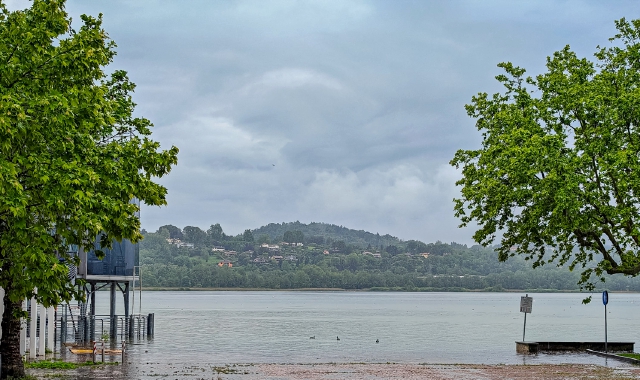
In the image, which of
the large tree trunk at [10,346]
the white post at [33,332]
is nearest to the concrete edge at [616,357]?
the large tree trunk at [10,346]

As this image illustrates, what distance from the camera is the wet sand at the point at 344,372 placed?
2411 centimetres

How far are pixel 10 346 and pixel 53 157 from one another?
6649mm

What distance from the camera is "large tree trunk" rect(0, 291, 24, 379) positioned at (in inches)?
830

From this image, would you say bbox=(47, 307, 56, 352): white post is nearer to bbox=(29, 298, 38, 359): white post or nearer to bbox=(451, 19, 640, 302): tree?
bbox=(29, 298, 38, 359): white post

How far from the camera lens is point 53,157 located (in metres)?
17.6

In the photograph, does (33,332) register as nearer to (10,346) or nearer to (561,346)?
(10,346)

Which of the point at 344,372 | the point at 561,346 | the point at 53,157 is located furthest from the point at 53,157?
the point at 561,346

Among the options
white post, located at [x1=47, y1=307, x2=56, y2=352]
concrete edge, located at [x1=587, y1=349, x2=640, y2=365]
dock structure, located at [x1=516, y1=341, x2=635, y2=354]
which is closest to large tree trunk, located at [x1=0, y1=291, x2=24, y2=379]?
white post, located at [x1=47, y1=307, x2=56, y2=352]

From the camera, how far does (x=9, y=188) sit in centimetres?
1566

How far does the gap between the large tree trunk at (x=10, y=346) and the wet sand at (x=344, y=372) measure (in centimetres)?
169

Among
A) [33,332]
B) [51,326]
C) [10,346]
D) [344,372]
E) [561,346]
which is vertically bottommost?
[561,346]

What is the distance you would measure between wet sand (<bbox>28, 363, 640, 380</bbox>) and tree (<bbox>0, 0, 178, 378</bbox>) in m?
5.72

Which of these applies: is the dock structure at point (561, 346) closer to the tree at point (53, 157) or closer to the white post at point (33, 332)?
the white post at point (33, 332)

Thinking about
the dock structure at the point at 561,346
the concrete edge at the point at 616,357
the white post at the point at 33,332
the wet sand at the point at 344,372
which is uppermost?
the white post at the point at 33,332
